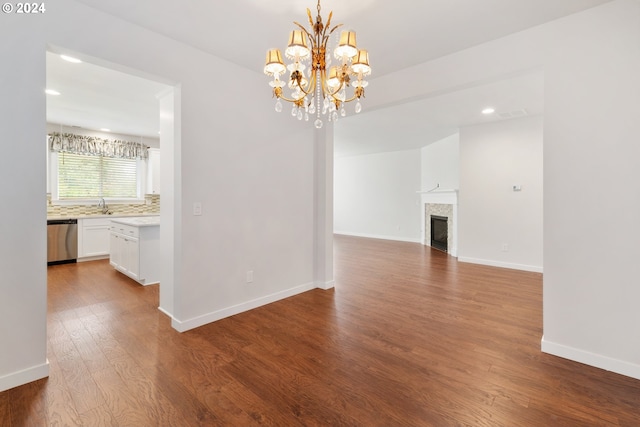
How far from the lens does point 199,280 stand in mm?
2887

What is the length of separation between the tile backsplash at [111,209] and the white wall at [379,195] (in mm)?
5894

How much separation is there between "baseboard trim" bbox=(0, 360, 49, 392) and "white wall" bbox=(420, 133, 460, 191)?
7055 millimetres

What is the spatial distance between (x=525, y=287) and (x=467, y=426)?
3.31m

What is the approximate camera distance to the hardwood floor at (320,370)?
5.50ft

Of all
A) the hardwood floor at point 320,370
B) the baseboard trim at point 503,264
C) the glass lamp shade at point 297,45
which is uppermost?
the glass lamp shade at point 297,45

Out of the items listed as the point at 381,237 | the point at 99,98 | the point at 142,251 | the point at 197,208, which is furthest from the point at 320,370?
the point at 381,237

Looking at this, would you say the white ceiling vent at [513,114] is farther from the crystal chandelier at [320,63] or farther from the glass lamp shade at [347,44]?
the glass lamp shade at [347,44]

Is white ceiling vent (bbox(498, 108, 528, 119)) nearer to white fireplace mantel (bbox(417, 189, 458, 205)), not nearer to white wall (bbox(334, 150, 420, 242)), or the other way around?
white fireplace mantel (bbox(417, 189, 458, 205))

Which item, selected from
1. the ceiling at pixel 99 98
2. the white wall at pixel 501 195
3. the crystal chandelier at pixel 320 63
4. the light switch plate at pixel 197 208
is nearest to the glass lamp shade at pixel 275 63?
the crystal chandelier at pixel 320 63

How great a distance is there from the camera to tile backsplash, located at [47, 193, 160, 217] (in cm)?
585

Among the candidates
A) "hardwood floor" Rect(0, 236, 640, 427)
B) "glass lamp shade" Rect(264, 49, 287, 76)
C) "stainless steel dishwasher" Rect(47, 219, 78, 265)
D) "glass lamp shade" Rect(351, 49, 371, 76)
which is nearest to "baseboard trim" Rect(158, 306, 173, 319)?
"hardwood floor" Rect(0, 236, 640, 427)

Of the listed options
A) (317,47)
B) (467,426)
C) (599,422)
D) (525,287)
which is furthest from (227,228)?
(525,287)

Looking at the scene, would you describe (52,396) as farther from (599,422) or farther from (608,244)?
(608,244)

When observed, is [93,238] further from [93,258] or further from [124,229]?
[124,229]
